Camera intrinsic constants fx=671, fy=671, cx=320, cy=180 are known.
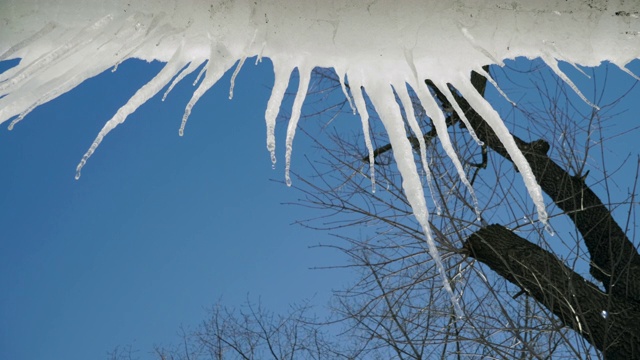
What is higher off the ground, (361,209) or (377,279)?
(361,209)

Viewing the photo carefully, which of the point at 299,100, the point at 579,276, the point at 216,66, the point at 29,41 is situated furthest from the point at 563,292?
the point at 29,41

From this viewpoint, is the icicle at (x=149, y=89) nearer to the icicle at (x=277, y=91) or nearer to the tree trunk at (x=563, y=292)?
the icicle at (x=277, y=91)

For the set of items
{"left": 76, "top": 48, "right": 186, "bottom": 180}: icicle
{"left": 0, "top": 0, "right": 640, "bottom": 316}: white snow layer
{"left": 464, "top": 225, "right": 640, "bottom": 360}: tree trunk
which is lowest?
{"left": 0, "top": 0, "right": 640, "bottom": 316}: white snow layer

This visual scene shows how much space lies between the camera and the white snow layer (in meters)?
0.63

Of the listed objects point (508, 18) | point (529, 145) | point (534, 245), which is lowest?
point (508, 18)

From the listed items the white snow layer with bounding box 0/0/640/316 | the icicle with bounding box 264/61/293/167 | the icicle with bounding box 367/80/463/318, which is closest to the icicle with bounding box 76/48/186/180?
the white snow layer with bounding box 0/0/640/316

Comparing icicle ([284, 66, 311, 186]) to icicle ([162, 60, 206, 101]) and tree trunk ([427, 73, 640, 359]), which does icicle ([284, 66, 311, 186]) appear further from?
tree trunk ([427, 73, 640, 359])

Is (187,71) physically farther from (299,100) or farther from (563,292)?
(563,292)

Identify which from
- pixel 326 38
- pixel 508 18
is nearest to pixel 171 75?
pixel 326 38

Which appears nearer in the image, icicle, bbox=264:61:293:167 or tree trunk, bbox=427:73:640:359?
icicle, bbox=264:61:293:167

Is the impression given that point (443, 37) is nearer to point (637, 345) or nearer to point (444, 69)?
point (444, 69)

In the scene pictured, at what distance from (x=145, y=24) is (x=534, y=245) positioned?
308cm

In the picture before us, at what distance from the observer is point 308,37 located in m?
0.65

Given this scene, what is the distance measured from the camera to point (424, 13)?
622 mm
